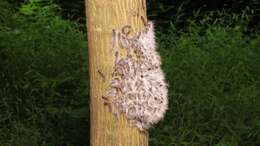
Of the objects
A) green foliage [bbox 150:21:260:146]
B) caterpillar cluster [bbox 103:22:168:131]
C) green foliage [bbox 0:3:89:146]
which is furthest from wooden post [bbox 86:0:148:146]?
green foliage [bbox 0:3:89:146]

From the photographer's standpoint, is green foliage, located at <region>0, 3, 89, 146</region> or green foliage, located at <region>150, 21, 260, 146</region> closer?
green foliage, located at <region>150, 21, 260, 146</region>

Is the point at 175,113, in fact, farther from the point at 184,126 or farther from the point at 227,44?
the point at 227,44

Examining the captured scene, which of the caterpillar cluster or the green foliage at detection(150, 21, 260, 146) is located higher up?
the caterpillar cluster

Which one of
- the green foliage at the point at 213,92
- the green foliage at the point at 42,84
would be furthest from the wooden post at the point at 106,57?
the green foliage at the point at 42,84

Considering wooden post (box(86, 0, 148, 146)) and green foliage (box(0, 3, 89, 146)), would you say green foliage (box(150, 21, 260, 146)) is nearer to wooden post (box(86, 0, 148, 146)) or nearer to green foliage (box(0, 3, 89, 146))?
green foliage (box(0, 3, 89, 146))

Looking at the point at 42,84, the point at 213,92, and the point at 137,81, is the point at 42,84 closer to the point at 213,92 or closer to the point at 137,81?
the point at 213,92

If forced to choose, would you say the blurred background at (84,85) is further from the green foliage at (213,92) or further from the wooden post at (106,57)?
the wooden post at (106,57)

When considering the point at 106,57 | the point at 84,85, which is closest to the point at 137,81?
the point at 106,57
